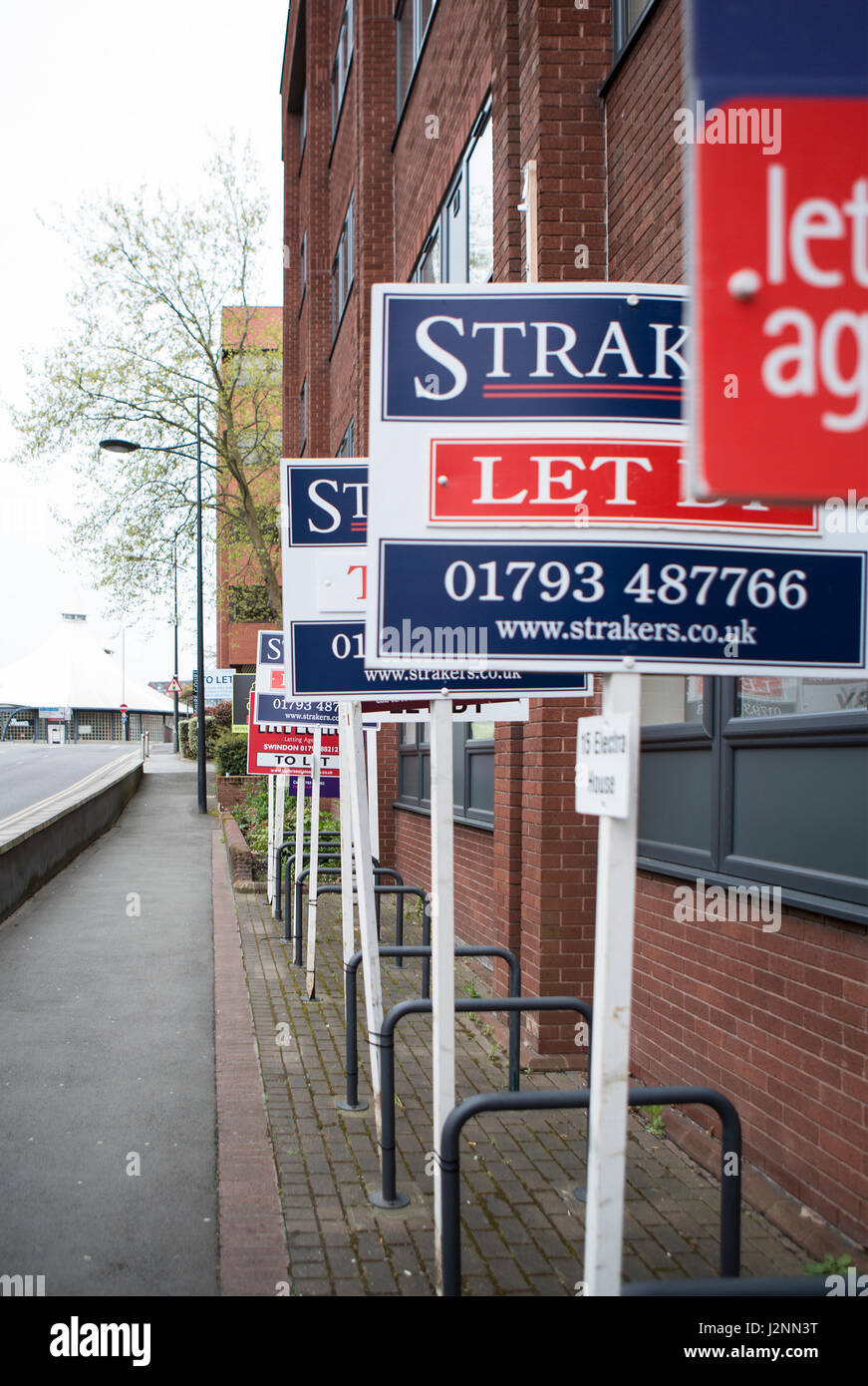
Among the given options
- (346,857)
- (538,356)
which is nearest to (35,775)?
(346,857)

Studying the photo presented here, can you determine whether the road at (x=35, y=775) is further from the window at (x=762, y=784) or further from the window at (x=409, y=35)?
the window at (x=762, y=784)

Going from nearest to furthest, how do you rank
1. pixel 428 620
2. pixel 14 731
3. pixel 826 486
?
pixel 826 486
pixel 428 620
pixel 14 731

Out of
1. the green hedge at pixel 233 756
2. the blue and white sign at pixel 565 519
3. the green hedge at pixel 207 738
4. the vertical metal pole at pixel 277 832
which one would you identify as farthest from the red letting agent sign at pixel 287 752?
the green hedge at pixel 207 738

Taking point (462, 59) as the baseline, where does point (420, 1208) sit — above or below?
below

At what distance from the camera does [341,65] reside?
1914cm

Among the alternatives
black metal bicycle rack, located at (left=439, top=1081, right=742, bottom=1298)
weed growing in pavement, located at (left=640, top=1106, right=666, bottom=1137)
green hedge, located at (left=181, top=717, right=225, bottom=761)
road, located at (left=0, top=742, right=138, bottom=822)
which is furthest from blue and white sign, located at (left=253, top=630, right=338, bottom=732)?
green hedge, located at (left=181, top=717, right=225, bottom=761)

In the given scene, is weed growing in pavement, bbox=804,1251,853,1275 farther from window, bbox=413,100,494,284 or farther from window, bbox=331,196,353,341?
window, bbox=331,196,353,341

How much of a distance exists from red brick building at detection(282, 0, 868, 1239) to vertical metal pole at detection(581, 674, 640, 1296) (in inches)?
67.9

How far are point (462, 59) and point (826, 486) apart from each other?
9.13 metres

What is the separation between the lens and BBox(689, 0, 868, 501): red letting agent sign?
1.55m

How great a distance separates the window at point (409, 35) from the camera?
11880 mm

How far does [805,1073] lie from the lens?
4277mm

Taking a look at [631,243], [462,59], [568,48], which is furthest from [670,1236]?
[462,59]

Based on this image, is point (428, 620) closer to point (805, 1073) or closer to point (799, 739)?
point (799, 739)
